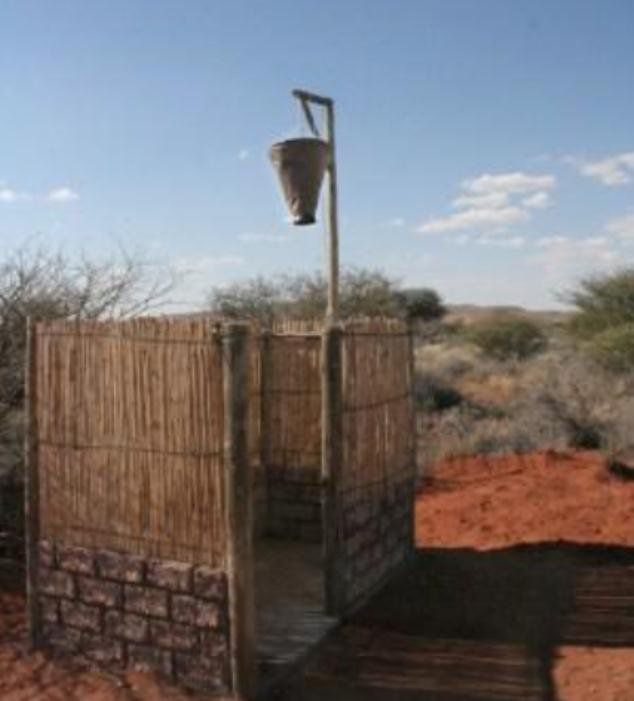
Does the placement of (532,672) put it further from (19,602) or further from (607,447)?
(607,447)

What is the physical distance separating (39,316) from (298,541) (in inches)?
112

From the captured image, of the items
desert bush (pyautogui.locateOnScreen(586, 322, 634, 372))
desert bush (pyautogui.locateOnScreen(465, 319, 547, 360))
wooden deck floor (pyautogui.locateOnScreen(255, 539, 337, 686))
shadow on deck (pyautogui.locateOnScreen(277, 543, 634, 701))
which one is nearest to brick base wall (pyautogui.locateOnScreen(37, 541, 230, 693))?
wooden deck floor (pyautogui.locateOnScreen(255, 539, 337, 686))

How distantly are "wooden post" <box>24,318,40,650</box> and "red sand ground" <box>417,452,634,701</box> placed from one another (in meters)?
4.05

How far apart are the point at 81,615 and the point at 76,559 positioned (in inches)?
12.3

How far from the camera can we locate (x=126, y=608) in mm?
5641

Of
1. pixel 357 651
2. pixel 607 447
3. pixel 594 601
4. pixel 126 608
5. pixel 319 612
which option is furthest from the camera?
pixel 607 447

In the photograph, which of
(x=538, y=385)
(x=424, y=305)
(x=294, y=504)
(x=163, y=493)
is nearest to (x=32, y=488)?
(x=163, y=493)

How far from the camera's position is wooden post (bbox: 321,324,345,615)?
21.3 feet

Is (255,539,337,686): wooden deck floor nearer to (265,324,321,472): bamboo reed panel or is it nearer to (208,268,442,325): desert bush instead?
(265,324,321,472): bamboo reed panel

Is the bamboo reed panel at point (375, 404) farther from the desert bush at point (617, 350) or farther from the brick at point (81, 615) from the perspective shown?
the desert bush at point (617, 350)

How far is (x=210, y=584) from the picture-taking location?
17.4 ft

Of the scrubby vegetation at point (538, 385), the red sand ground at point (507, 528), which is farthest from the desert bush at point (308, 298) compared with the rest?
the red sand ground at point (507, 528)

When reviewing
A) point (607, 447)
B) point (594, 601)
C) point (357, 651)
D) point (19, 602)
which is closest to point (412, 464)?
point (594, 601)

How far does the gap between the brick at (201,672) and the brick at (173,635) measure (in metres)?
0.06
